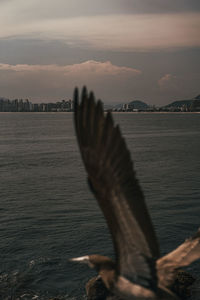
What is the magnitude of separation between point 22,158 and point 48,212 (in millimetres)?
30549

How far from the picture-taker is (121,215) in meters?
5.78

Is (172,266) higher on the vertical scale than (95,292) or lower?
higher

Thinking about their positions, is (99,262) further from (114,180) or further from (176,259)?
(114,180)

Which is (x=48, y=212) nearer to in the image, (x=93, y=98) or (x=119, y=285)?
(x=119, y=285)

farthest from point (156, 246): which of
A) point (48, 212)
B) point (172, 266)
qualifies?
point (48, 212)

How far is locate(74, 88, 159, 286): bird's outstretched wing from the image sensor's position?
5414 millimetres

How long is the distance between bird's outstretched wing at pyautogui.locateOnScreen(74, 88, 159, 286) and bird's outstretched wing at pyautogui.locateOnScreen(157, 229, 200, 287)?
49 cm

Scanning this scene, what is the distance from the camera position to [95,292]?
49.9 feet

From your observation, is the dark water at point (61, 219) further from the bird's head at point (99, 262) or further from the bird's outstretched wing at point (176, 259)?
the bird's outstretched wing at point (176, 259)

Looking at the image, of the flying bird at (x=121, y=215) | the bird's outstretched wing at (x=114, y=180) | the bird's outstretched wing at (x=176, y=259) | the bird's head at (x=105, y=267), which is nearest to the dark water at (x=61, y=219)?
the bird's head at (x=105, y=267)

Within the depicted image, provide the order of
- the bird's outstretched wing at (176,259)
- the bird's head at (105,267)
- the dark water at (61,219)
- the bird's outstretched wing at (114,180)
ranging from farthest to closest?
the dark water at (61,219), the bird's head at (105,267), the bird's outstretched wing at (176,259), the bird's outstretched wing at (114,180)

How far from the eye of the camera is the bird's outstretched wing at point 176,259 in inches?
256

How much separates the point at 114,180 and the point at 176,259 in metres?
2.05

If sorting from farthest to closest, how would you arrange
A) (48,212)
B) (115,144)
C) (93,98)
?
(48,212), (115,144), (93,98)
